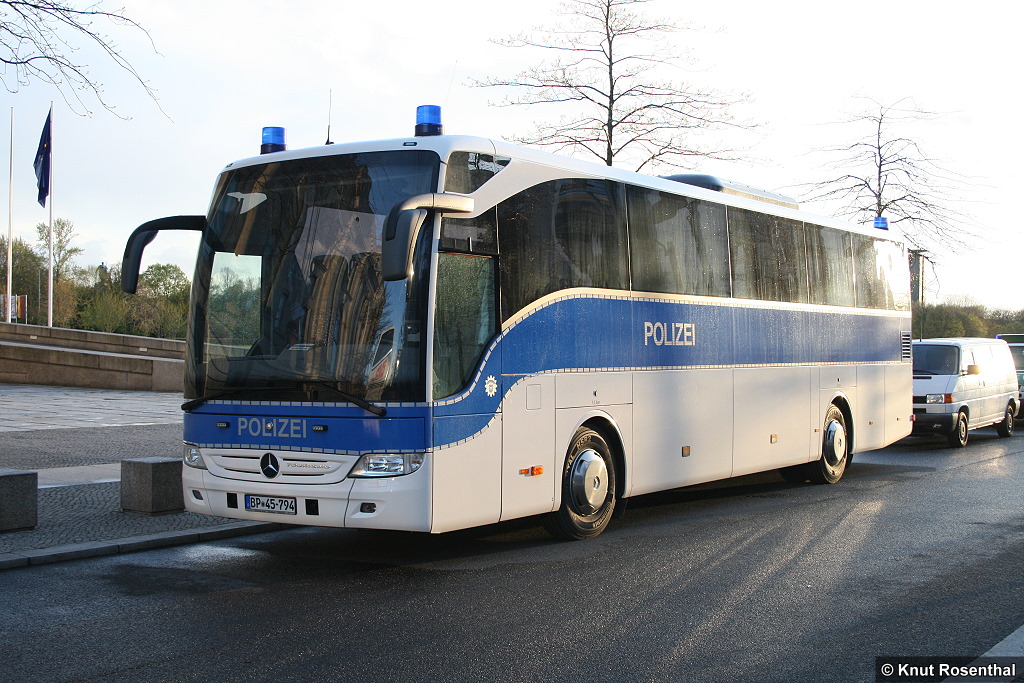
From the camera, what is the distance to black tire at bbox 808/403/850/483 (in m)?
14.1

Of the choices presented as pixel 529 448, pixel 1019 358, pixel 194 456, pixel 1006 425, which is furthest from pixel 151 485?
pixel 1019 358

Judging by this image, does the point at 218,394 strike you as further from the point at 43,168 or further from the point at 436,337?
the point at 43,168

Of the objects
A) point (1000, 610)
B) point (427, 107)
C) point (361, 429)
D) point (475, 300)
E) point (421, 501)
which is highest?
point (427, 107)

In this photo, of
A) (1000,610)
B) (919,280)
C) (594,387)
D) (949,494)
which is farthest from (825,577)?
(919,280)

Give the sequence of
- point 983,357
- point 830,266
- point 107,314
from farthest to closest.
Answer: point 107,314 → point 983,357 → point 830,266

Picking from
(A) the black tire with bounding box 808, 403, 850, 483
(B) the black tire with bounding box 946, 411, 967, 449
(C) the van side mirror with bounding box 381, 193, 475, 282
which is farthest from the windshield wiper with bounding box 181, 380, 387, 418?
(B) the black tire with bounding box 946, 411, 967, 449

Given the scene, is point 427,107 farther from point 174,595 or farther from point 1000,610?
point 1000,610

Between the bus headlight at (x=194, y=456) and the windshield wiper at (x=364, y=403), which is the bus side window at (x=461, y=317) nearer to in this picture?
the windshield wiper at (x=364, y=403)

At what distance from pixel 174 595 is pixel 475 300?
3081mm

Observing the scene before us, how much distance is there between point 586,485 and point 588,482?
0.04 metres

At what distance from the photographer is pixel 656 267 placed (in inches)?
416

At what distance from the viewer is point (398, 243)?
7070 mm

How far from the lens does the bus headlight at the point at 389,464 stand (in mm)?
7758

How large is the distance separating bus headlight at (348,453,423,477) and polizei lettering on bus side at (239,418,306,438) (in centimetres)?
56
